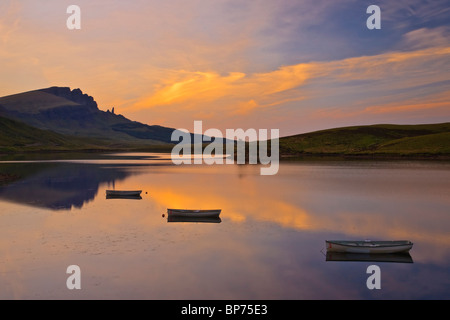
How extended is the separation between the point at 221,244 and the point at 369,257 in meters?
12.3

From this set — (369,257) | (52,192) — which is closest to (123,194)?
(52,192)

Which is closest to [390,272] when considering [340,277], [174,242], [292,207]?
[340,277]

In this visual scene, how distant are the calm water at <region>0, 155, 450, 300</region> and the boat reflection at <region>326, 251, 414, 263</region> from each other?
55cm

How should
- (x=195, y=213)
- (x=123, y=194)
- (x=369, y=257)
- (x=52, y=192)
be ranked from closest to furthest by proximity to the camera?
(x=369, y=257)
(x=195, y=213)
(x=123, y=194)
(x=52, y=192)

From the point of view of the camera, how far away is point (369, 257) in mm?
30203

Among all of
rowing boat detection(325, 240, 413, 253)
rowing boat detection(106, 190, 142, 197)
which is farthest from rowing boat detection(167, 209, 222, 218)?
rowing boat detection(106, 190, 142, 197)

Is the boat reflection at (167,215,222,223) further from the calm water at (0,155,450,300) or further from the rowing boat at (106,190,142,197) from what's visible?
the rowing boat at (106,190,142,197)

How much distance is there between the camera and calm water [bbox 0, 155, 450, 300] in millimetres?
23891

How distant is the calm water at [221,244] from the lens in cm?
2389

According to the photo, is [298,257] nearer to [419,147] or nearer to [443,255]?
[443,255]

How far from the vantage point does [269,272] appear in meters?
26.8

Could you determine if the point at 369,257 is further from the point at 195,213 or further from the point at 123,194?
the point at 123,194
